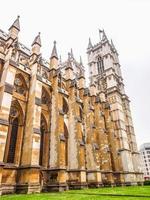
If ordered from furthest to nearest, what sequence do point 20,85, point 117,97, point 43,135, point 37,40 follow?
point 117,97 < point 37,40 < point 43,135 < point 20,85

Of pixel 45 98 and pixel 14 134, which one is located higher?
pixel 45 98

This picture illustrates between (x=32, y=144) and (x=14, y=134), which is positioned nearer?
(x=32, y=144)

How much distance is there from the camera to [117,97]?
38000 millimetres

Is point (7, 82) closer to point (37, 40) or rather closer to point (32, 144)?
point (32, 144)

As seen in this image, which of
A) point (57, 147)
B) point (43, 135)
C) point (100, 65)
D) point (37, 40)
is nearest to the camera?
point (57, 147)

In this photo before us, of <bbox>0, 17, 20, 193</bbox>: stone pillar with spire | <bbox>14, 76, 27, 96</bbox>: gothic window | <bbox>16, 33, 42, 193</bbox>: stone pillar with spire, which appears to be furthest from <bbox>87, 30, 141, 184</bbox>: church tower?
<bbox>0, 17, 20, 193</bbox>: stone pillar with spire

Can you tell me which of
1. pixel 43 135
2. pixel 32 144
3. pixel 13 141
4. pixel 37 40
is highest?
pixel 37 40

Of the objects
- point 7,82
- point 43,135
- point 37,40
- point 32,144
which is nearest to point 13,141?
point 32,144

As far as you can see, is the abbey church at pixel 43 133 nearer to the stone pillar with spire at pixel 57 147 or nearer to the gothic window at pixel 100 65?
the stone pillar with spire at pixel 57 147

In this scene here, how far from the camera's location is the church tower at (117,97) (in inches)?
1276

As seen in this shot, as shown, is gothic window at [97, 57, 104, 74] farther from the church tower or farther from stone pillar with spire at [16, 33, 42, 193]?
stone pillar with spire at [16, 33, 42, 193]

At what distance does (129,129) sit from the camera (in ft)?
129

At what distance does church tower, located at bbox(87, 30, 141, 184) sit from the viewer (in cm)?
3241

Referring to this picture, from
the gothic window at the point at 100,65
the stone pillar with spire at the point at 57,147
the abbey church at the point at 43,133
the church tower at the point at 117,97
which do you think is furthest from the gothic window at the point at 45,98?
the gothic window at the point at 100,65
